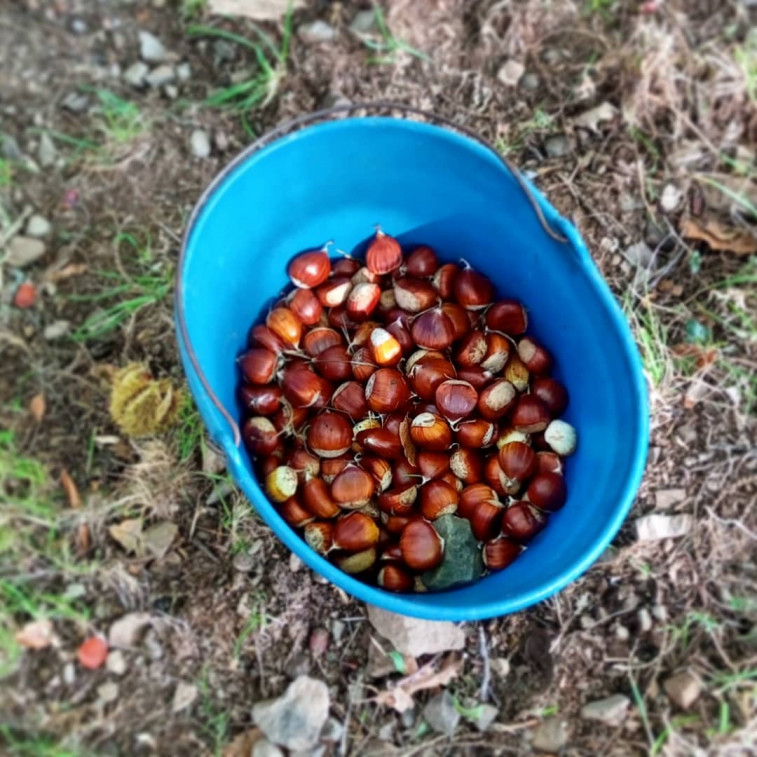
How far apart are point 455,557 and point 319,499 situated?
36 centimetres

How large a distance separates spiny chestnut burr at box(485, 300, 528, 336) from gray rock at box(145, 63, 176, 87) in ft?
4.48

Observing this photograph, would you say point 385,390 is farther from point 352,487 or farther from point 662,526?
point 662,526

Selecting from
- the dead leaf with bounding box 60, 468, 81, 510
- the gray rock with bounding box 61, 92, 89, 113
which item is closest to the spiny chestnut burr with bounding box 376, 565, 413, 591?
the dead leaf with bounding box 60, 468, 81, 510

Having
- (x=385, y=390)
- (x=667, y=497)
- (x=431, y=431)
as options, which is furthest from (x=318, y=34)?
(x=667, y=497)

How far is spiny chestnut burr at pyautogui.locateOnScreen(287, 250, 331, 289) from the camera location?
A: 7.01 ft

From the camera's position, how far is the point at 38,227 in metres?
2.58

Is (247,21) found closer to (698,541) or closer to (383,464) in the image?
(383,464)

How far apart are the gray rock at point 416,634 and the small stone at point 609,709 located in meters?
0.38

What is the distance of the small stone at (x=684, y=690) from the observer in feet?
7.13

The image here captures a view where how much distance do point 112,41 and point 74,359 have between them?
109 cm

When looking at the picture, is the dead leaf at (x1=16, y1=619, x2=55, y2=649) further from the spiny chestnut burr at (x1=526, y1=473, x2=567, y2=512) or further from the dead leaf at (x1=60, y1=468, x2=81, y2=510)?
the spiny chestnut burr at (x1=526, y1=473, x2=567, y2=512)

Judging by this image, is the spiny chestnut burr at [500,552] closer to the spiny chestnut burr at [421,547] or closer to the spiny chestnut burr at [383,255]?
the spiny chestnut burr at [421,547]

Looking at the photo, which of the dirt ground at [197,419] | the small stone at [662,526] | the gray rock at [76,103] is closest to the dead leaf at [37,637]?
the dirt ground at [197,419]

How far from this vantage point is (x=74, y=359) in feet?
8.18
